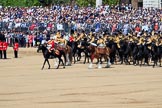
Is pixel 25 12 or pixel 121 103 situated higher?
pixel 25 12

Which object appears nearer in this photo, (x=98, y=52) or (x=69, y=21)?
(x=98, y=52)

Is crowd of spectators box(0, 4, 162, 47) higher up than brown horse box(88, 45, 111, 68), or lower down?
higher up

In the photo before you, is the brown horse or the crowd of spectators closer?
the brown horse

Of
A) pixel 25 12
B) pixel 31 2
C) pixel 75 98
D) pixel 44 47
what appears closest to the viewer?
pixel 75 98

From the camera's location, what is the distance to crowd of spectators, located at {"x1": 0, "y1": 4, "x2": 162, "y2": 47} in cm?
4900

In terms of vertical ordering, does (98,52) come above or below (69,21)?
below

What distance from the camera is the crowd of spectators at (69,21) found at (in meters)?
49.0

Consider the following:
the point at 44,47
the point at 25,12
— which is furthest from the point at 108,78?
the point at 25,12

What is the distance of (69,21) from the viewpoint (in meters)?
53.0

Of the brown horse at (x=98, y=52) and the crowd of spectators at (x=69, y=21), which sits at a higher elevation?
the crowd of spectators at (x=69, y=21)

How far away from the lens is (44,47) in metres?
33.5

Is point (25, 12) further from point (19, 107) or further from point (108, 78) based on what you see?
point (19, 107)

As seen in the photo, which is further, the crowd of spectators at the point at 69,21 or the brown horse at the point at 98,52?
the crowd of spectators at the point at 69,21

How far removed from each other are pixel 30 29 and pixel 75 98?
33547mm
